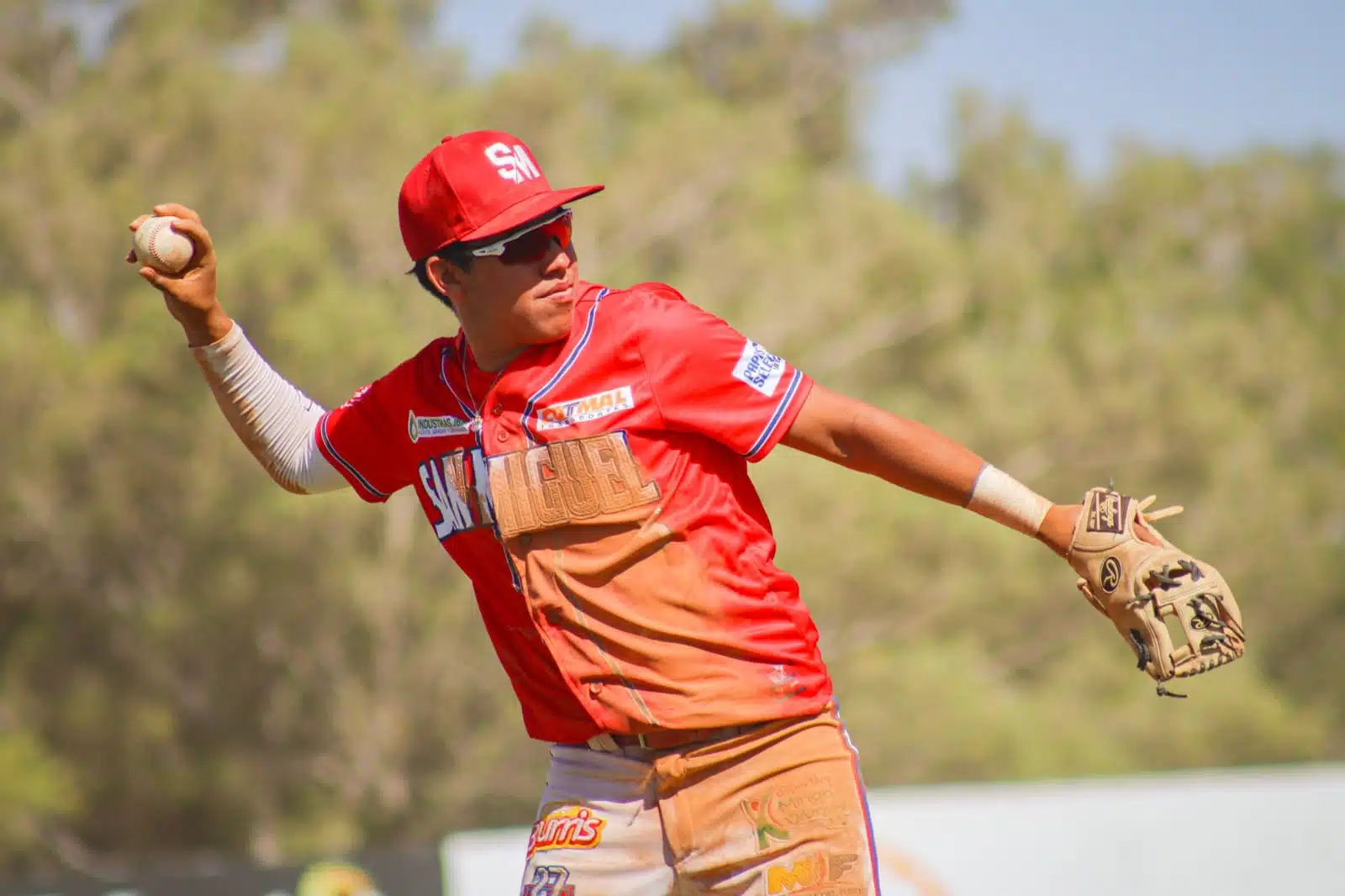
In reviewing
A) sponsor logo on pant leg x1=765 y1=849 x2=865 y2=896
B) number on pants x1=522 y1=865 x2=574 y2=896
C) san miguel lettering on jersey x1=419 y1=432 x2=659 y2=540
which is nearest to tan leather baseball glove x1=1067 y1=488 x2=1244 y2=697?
sponsor logo on pant leg x1=765 y1=849 x2=865 y2=896

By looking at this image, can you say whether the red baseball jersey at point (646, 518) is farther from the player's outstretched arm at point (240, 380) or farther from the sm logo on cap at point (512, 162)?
the player's outstretched arm at point (240, 380)

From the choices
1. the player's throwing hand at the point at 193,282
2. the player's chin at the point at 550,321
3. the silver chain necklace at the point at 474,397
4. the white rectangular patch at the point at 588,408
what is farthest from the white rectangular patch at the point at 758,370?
the player's throwing hand at the point at 193,282

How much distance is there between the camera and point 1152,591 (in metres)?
2.78

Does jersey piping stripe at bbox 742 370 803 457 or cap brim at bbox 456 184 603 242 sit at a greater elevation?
cap brim at bbox 456 184 603 242

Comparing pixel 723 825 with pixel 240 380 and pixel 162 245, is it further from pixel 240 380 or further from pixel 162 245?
pixel 162 245

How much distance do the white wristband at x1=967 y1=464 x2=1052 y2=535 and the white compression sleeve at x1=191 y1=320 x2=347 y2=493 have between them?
1.47m

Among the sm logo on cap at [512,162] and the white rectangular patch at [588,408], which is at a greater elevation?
the sm logo on cap at [512,162]

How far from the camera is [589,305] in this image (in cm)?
293

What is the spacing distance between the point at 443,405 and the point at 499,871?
363cm

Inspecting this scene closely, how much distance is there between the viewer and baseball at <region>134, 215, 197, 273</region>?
3129 mm

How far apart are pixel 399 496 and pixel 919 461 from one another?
1182 cm

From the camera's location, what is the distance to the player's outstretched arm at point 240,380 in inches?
126

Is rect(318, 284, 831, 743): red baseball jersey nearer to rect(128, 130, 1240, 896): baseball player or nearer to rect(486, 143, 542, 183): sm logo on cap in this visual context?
rect(128, 130, 1240, 896): baseball player

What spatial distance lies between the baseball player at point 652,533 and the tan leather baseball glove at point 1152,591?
1 centimetres
